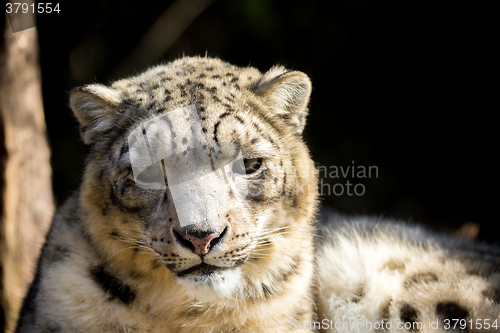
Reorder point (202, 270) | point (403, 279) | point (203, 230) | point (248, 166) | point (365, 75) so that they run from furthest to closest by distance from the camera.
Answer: point (365, 75) → point (403, 279) → point (248, 166) → point (202, 270) → point (203, 230)

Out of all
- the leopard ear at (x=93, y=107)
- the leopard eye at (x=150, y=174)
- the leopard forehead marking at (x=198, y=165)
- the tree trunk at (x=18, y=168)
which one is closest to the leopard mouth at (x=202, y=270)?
the leopard forehead marking at (x=198, y=165)

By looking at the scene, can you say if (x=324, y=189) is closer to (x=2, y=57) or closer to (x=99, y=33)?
(x=99, y=33)

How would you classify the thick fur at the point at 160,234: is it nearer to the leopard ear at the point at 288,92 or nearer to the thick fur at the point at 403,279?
the leopard ear at the point at 288,92

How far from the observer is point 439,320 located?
304 cm

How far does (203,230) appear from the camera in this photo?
219 centimetres

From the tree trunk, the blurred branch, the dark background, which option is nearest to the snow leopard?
the tree trunk

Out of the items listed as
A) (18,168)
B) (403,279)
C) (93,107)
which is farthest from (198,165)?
(18,168)

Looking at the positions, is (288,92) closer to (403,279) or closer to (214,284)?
(214,284)

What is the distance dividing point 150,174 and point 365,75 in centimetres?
479

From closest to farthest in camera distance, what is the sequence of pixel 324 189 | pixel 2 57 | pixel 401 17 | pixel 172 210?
pixel 172 210 < pixel 2 57 < pixel 401 17 < pixel 324 189

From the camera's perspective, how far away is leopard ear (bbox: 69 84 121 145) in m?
2.73

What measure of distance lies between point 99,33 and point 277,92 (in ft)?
14.8

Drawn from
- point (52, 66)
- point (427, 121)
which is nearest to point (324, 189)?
point (427, 121)

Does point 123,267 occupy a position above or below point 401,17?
below
